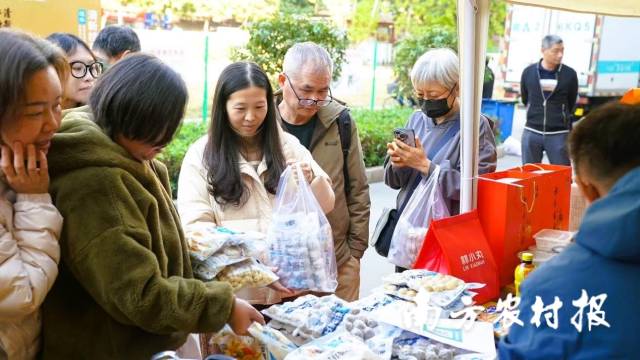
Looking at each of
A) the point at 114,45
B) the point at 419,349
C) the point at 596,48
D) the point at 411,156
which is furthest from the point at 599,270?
the point at 596,48

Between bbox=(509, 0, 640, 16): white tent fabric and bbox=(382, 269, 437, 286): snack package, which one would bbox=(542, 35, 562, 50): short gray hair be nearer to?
bbox=(509, 0, 640, 16): white tent fabric

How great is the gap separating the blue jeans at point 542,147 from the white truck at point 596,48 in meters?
5.06

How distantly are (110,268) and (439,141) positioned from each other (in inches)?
74.8

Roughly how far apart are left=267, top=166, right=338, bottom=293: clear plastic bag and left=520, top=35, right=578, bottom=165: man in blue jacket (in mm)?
5909

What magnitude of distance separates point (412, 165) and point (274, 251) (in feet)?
2.68

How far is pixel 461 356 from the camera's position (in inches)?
75.6

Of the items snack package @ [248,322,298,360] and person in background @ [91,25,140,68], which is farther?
person in background @ [91,25,140,68]

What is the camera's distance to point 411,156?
276 cm

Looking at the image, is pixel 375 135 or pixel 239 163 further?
pixel 375 135

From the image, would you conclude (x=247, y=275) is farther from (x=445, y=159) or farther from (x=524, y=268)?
(x=445, y=159)

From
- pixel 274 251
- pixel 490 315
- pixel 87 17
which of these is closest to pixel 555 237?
pixel 490 315

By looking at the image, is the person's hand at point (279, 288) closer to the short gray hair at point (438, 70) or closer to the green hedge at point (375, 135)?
the short gray hair at point (438, 70)

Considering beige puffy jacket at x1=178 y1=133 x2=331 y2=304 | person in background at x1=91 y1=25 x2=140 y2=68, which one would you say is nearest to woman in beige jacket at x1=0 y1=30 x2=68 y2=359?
beige puffy jacket at x1=178 y1=133 x2=331 y2=304

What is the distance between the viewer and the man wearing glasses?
2.93m
